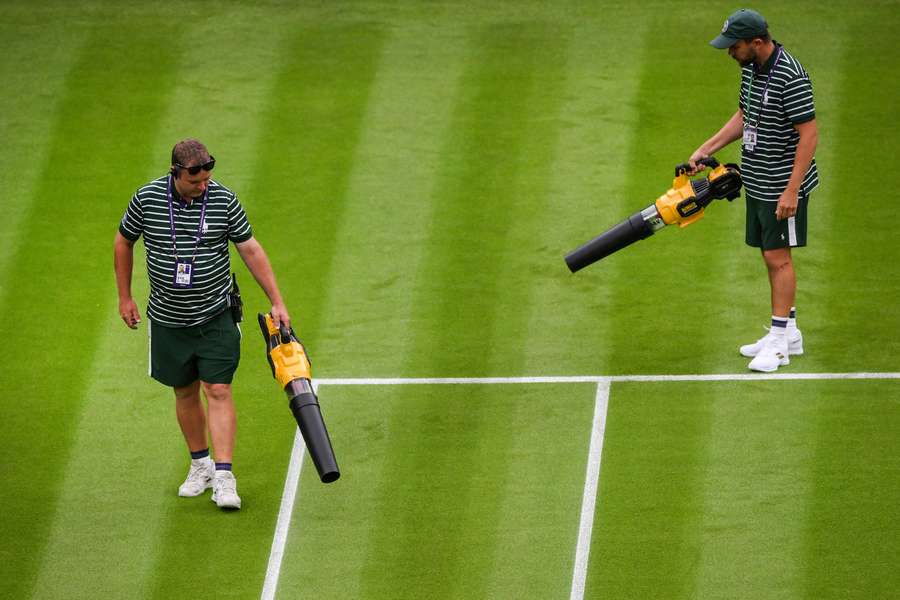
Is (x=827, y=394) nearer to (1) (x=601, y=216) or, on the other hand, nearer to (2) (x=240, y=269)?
(1) (x=601, y=216)

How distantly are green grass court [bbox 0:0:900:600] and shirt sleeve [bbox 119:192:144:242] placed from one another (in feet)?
5.14

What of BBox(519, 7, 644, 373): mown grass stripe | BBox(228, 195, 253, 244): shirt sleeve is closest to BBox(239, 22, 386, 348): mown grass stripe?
BBox(519, 7, 644, 373): mown grass stripe

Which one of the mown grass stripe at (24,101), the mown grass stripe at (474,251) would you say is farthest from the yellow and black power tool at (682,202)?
the mown grass stripe at (24,101)

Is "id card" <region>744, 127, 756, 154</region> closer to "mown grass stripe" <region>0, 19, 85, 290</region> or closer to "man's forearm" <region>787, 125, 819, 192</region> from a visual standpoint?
"man's forearm" <region>787, 125, 819, 192</region>

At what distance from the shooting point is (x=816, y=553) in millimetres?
8961

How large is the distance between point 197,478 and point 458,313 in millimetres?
2419

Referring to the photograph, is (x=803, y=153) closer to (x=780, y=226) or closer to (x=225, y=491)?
(x=780, y=226)

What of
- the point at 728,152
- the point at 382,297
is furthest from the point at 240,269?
the point at 728,152

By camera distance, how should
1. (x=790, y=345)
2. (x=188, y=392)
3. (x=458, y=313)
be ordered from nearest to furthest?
(x=188, y=392) → (x=790, y=345) → (x=458, y=313)

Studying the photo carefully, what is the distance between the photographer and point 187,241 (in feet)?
29.7

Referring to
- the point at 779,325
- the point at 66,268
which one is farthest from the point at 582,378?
the point at 66,268

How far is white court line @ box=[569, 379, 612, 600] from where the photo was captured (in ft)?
29.3

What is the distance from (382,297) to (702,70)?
4100 mm

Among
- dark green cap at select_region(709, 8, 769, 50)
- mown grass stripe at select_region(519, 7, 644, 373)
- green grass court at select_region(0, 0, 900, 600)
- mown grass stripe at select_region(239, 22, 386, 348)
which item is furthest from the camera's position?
mown grass stripe at select_region(239, 22, 386, 348)
